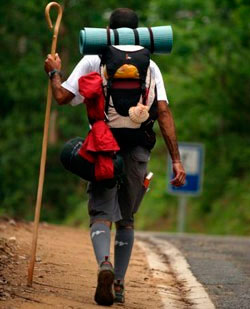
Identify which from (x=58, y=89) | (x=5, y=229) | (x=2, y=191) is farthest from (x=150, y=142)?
(x=2, y=191)

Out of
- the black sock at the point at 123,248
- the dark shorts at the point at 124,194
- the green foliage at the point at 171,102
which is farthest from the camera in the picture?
the green foliage at the point at 171,102

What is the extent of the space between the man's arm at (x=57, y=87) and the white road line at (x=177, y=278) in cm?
161

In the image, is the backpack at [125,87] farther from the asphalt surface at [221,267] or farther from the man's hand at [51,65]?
the asphalt surface at [221,267]

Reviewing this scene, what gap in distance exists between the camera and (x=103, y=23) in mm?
30719

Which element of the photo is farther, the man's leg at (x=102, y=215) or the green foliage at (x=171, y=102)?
the green foliage at (x=171, y=102)

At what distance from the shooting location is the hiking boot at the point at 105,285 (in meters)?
7.96

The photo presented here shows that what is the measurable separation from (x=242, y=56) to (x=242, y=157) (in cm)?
291

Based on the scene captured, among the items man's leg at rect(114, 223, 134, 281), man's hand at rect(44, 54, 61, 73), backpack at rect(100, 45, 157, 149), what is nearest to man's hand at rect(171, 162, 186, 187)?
backpack at rect(100, 45, 157, 149)

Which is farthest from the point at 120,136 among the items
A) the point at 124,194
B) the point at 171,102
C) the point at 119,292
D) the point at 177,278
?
the point at 171,102

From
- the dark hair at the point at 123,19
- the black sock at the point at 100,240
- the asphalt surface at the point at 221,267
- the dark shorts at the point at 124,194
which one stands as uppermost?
the dark hair at the point at 123,19

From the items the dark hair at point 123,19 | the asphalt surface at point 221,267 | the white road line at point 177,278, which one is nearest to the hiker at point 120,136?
the dark hair at point 123,19

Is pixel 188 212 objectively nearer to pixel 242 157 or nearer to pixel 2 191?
pixel 242 157

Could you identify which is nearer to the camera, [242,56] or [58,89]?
[58,89]

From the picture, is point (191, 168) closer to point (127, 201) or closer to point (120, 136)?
point (127, 201)
